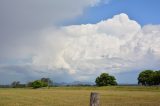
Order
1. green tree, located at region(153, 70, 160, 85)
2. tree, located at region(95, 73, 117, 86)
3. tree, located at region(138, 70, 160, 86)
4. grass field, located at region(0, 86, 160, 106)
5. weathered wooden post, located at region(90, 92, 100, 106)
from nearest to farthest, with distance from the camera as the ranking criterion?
weathered wooden post, located at region(90, 92, 100, 106)
grass field, located at region(0, 86, 160, 106)
green tree, located at region(153, 70, 160, 85)
tree, located at region(138, 70, 160, 86)
tree, located at region(95, 73, 117, 86)

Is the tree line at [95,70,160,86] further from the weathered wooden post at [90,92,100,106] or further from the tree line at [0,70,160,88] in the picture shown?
the weathered wooden post at [90,92,100,106]

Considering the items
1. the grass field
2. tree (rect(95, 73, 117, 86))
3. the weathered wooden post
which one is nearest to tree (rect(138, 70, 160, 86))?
tree (rect(95, 73, 117, 86))

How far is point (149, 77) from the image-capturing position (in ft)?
521

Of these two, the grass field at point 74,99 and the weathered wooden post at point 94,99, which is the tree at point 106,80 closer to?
the grass field at point 74,99

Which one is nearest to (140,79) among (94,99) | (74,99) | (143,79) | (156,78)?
(143,79)

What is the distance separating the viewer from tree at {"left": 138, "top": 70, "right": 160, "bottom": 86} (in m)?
151

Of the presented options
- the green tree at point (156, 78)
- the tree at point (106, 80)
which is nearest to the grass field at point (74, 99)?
the green tree at point (156, 78)

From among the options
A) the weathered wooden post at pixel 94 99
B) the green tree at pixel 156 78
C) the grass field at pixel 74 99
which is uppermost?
the green tree at pixel 156 78

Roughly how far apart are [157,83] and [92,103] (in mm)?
145853

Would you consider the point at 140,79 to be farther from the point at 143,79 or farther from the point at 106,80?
the point at 106,80

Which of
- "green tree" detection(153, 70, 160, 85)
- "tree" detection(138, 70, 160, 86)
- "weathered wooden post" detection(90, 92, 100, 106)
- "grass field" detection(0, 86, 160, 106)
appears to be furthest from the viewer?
"tree" detection(138, 70, 160, 86)

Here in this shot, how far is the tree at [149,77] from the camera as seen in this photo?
15112cm

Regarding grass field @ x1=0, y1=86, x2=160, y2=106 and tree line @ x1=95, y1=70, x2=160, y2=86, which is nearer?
grass field @ x1=0, y1=86, x2=160, y2=106

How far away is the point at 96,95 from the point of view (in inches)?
379
